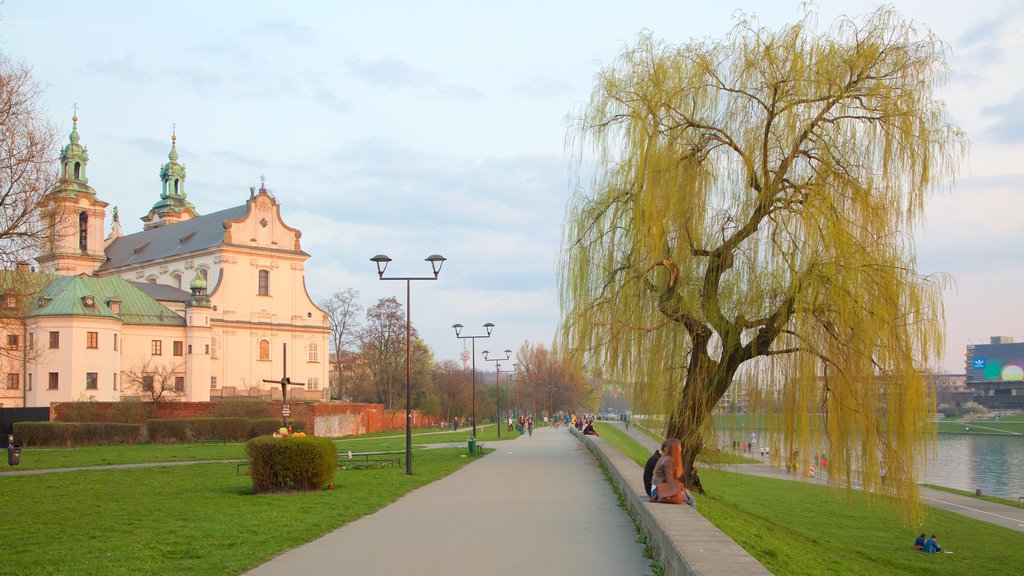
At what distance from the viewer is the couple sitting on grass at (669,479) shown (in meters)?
12.4

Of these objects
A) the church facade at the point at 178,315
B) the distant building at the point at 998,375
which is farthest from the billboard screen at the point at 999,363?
the church facade at the point at 178,315

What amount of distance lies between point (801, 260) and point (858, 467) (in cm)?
360

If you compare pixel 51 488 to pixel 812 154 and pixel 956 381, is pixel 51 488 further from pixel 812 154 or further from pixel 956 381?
pixel 956 381

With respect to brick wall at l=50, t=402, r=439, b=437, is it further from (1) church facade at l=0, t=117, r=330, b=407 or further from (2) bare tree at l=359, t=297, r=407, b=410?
(2) bare tree at l=359, t=297, r=407, b=410

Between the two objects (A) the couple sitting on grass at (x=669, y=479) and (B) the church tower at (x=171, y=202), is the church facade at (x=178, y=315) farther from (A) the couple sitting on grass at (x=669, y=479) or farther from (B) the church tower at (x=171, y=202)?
(A) the couple sitting on grass at (x=669, y=479)

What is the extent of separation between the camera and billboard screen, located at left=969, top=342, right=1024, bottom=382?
6026 inches

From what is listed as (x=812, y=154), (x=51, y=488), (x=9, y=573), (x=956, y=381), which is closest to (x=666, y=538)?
(x=9, y=573)

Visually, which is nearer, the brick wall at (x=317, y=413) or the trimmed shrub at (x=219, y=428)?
the trimmed shrub at (x=219, y=428)

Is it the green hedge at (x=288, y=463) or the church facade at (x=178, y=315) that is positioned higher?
the church facade at (x=178, y=315)

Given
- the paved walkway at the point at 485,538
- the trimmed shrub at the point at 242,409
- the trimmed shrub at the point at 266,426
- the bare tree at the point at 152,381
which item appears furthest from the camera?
the bare tree at the point at 152,381

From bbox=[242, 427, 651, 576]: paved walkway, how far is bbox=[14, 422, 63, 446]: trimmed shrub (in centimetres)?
3252

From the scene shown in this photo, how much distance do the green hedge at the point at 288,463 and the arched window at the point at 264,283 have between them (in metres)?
57.9

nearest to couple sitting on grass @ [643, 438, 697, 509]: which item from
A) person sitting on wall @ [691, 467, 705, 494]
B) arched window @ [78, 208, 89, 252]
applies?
person sitting on wall @ [691, 467, 705, 494]

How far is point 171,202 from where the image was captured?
324ft
